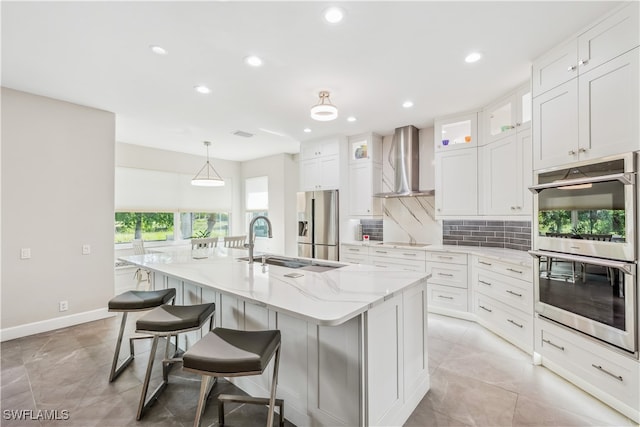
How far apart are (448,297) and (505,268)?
96 cm

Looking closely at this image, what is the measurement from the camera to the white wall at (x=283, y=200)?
20.9 feet

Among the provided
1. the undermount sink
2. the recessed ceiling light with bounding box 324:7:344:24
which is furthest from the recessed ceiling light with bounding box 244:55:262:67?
the undermount sink

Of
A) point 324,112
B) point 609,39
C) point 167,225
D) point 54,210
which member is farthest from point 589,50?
point 167,225

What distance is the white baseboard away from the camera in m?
3.07

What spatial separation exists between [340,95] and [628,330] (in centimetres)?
307

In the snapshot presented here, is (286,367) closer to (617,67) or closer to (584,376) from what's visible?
(584,376)

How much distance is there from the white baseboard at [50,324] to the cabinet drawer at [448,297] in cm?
431

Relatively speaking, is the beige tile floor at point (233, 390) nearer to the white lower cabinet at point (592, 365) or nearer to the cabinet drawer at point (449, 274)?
the white lower cabinet at point (592, 365)

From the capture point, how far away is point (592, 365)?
2.02m

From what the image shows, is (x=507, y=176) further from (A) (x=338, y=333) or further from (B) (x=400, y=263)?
(A) (x=338, y=333)

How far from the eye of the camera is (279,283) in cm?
185

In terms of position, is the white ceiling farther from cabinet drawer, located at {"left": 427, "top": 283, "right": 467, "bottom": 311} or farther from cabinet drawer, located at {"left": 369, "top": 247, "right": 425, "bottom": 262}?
cabinet drawer, located at {"left": 427, "top": 283, "right": 467, "bottom": 311}

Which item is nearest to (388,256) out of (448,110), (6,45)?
(448,110)

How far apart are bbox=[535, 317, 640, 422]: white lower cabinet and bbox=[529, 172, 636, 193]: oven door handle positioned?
112cm
